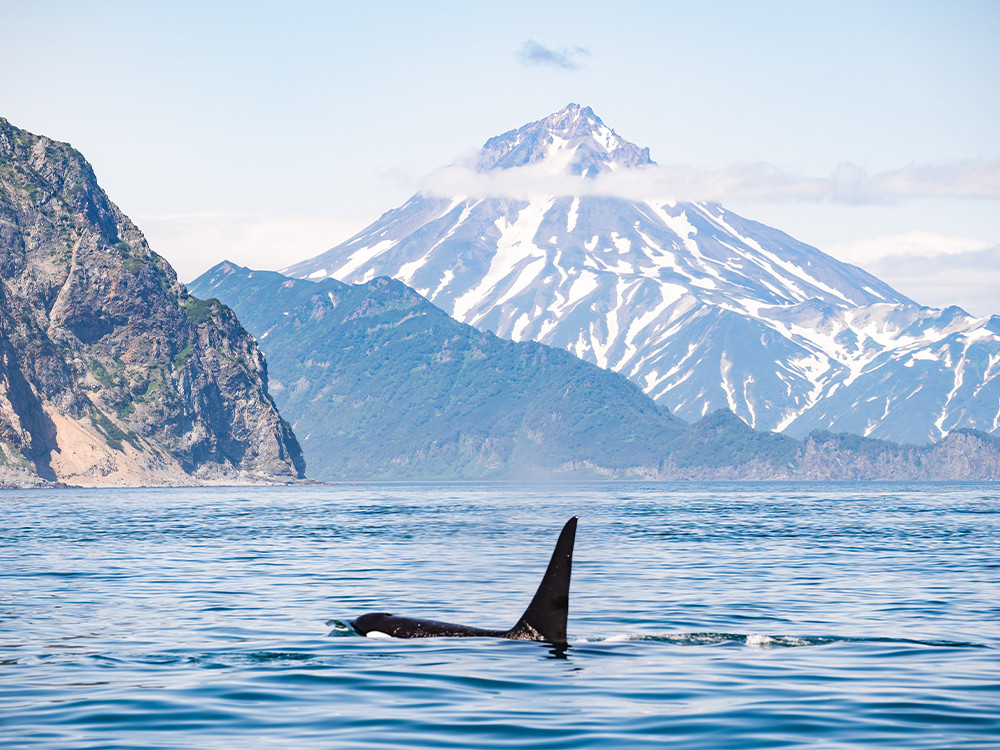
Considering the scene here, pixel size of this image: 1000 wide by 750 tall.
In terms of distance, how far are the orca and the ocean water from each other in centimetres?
45

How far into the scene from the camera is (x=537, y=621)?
30.4 metres

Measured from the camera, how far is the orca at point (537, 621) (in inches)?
1093

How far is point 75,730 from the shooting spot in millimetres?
21109

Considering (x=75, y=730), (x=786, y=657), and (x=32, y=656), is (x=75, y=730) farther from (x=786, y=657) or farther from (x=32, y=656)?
(x=786, y=657)

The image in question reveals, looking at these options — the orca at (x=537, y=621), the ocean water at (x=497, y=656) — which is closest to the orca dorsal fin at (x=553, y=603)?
the orca at (x=537, y=621)

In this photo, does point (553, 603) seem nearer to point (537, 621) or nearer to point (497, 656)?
point (537, 621)

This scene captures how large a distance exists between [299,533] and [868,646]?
2989 inches

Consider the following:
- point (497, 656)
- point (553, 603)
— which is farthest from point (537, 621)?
point (497, 656)

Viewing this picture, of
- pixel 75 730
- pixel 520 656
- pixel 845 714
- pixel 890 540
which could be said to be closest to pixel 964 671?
pixel 845 714

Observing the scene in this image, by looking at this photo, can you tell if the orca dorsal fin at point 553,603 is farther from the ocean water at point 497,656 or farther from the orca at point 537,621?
the ocean water at point 497,656

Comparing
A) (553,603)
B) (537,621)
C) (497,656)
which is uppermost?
(553,603)

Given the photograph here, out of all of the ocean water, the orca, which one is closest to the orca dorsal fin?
the orca

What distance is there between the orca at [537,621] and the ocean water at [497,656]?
0.45 meters

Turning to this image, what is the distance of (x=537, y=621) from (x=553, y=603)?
3.99 feet
